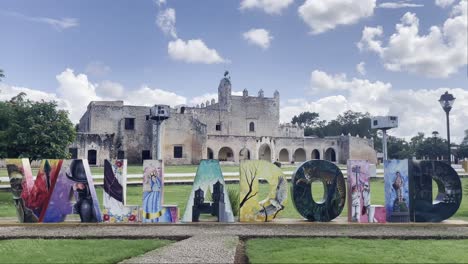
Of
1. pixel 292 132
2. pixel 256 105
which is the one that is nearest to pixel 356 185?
pixel 256 105

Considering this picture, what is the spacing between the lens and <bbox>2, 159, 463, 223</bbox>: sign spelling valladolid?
7.16 meters

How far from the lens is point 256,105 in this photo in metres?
41.8

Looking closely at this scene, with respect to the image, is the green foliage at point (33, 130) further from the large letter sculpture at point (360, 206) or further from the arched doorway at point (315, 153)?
the arched doorway at point (315, 153)

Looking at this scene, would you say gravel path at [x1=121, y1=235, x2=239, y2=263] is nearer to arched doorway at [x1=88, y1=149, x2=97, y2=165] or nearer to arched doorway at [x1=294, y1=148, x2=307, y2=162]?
arched doorway at [x1=88, y1=149, x2=97, y2=165]

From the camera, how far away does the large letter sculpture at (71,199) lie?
23.4ft

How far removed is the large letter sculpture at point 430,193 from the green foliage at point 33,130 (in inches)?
370

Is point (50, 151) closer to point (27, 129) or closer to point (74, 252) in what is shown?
point (27, 129)

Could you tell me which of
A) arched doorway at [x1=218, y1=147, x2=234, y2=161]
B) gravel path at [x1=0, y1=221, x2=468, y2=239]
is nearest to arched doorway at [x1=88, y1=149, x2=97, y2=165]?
arched doorway at [x1=218, y1=147, x2=234, y2=161]

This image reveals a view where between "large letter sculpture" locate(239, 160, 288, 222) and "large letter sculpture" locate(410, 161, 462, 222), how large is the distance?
250cm

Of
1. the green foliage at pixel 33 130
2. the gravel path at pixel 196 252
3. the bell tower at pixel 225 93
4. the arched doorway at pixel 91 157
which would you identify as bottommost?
the gravel path at pixel 196 252

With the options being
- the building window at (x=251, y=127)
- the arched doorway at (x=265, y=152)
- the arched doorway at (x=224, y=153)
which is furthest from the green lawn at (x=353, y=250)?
the building window at (x=251, y=127)

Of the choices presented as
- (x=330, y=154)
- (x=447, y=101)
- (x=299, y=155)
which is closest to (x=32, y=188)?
(x=447, y=101)

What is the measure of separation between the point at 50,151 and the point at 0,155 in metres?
1.35

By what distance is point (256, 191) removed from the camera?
7.32 metres
